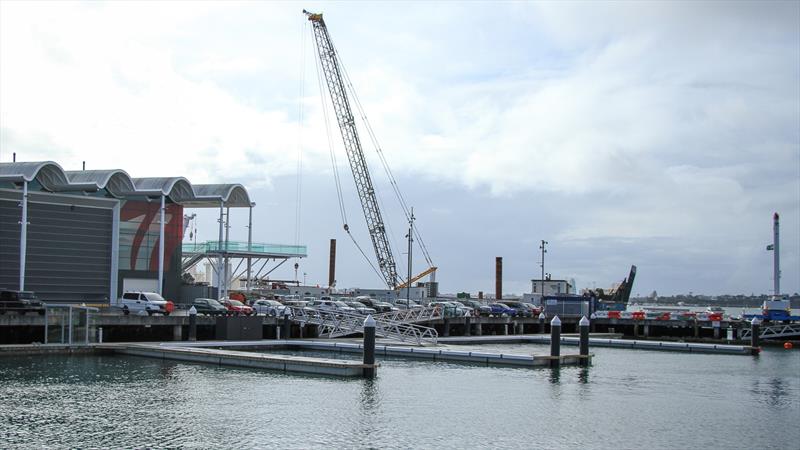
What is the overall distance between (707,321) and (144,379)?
55962mm

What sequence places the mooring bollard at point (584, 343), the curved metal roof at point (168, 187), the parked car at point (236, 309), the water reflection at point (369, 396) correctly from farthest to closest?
the curved metal roof at point (168, 187), the parked car at point (236, 309), the mooring bollard at point (584, 343), the water reflection at point (369, 396)

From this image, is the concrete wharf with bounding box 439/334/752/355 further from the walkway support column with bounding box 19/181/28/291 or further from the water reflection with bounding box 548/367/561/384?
the walkway support column with bounding box 19/181/28/291

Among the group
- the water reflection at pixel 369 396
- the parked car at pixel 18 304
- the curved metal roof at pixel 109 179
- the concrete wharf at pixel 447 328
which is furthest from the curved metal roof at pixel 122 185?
the water reflection at pixel 369 396

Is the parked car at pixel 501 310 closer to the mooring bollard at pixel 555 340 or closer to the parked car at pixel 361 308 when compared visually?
the parked car at pixel 361 308

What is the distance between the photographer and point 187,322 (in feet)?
171

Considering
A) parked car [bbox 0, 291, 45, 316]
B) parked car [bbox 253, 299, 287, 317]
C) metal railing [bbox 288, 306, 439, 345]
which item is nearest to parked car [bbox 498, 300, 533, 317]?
parked car [bbox 253, 299, 287, 317]

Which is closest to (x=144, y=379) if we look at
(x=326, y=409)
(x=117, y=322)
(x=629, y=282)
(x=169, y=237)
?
(x=326, y=409)

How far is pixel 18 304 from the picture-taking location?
1885 inches

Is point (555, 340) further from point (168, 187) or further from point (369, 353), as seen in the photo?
point (168, 187)

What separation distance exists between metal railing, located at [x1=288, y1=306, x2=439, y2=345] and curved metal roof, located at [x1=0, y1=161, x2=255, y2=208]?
14.3m

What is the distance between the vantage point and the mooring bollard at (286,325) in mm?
55250

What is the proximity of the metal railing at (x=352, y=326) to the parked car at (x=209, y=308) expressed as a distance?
4.69m

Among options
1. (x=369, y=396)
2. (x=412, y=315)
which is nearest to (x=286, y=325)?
(x=412, y=315)

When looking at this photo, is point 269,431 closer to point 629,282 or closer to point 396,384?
point 396,384
